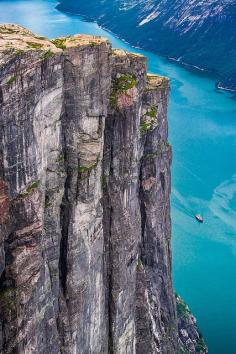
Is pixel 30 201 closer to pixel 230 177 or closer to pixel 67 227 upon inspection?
pixel 67 227

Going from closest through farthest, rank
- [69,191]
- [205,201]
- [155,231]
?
1. [69,191]
2. [155,231]
3. [205,201]

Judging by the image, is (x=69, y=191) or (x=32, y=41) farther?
(x=69, y=191)

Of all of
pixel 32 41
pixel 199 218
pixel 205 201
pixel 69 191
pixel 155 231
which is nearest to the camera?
pixel 32 41

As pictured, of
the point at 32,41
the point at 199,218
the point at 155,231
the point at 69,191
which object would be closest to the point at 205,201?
the point at 199,218

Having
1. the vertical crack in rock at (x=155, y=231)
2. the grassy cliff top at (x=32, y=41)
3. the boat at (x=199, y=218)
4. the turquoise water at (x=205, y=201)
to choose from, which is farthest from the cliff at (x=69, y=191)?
the boat at (x=199, y=218)

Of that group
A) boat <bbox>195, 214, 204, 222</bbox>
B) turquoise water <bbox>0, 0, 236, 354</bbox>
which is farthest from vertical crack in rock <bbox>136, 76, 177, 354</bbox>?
boat <bbox>195, 214, 204, 222</bbox>

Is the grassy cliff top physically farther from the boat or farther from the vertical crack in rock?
the boat

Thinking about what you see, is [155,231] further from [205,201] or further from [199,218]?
[205,201]

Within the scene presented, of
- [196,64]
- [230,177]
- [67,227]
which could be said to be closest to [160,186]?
[67,227]
